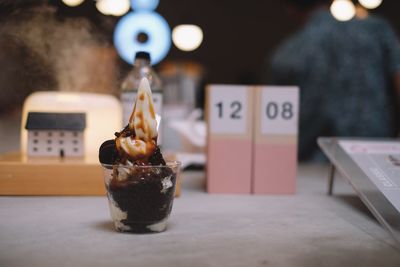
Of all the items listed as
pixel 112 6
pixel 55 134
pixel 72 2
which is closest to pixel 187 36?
pixel 112 6

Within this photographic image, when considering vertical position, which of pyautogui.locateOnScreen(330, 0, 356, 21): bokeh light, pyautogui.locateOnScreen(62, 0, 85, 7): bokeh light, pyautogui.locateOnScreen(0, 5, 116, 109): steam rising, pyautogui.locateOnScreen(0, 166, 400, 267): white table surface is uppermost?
pyautogui.locateOnScreen(330, 0, 356, 21): bokeh light

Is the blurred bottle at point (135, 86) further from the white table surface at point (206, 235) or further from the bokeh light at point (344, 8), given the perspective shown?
the bokeh light at point (344, 8)

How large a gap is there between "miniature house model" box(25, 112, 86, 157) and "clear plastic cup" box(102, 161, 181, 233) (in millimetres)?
445

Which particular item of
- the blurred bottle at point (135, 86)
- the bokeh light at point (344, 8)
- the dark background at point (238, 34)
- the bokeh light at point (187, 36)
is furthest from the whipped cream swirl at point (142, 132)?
the dark background at point (238, 34)

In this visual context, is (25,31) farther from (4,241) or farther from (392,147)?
(392,147)

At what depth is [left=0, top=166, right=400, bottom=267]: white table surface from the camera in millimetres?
618

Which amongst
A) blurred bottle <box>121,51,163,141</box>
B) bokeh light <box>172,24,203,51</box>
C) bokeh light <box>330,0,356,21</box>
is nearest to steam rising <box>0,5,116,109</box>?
blurred bottle <box>121,51,163,141</box>

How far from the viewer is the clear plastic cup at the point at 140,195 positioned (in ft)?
2.39

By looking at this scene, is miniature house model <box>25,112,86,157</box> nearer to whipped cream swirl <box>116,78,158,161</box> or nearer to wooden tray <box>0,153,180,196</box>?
wooden tray <box>0,153,180,196</box>

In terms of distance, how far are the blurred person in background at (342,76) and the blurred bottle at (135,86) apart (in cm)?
105

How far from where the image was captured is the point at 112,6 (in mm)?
1429

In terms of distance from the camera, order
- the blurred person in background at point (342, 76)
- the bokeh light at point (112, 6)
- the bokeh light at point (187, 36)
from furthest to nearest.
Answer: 1. the bokeh light at point (187, 36)
2. the blurred person in background at point (342, 76)
3. the bokeh light at point (112, 6)

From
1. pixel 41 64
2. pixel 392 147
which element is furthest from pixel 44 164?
pixel 392 147

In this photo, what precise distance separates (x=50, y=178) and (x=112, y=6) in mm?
591
